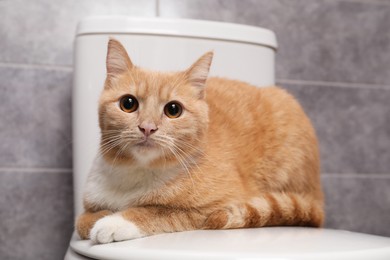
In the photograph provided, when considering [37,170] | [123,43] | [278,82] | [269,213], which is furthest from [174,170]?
[278,82]

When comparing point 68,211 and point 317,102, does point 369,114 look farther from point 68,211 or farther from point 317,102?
point 68,211

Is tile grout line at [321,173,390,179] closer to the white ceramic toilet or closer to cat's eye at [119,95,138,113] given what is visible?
the white ceramic toilet

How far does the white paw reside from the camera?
91 centimetres

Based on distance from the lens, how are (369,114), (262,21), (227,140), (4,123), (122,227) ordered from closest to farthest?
(122,227) < (227,140) < (4,123) < (262,21) < (369,114)

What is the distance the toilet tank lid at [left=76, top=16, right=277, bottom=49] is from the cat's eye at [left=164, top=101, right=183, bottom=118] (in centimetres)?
41

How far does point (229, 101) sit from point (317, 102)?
2.35 ft

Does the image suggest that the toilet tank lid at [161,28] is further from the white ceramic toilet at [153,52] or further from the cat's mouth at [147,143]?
the cat's mouth at [147,143]

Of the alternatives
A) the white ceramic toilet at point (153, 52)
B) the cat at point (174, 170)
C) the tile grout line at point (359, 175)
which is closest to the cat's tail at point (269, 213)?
the cat at point (174, 170)

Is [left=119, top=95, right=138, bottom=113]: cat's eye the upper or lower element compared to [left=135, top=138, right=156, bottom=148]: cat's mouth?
upper

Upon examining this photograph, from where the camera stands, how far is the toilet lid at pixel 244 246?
0.75m

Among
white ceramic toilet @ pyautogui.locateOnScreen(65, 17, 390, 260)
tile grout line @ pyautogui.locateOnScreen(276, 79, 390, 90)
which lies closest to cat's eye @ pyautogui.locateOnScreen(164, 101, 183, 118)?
white ceramic toilet @ pyautogui.locateOnScreen(65, 17, 390, 260)

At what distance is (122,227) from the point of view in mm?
949

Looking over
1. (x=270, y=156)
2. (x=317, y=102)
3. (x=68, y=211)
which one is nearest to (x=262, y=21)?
(x=317, y=102)

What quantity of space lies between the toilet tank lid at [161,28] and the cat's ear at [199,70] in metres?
0.35
